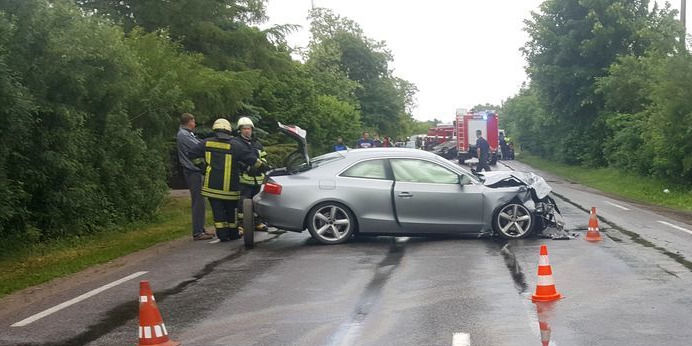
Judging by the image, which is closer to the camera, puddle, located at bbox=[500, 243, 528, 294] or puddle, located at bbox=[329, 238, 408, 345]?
puddle, located at bbox=[329, 238, 408, 345]

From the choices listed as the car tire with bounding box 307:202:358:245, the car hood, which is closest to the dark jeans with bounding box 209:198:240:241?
the car tire with bounding box 307:202:358:245

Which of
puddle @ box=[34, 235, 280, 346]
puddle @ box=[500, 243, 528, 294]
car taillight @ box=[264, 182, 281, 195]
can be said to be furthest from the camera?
car taillight @ box=[264, 182, 281, 195]

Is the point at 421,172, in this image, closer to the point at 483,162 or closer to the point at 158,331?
the point at 158,331

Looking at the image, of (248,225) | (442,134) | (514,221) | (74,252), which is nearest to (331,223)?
(248,225)

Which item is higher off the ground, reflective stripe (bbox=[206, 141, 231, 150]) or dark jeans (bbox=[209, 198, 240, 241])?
reflective stripe (bbox=[206, 141, 231, 150])

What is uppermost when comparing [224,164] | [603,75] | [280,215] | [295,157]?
[603,75]

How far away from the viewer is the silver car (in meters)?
12.0

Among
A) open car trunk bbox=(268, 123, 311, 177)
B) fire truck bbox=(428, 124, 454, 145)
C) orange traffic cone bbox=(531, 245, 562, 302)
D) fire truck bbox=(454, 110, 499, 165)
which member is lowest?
orange traffic cone bbox=(531, 245, 562, 302)

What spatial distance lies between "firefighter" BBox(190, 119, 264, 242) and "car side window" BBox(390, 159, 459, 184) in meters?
2.09

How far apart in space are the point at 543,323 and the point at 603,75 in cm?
3741

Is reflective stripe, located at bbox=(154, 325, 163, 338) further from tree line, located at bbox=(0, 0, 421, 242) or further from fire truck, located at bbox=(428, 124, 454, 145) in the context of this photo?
fire truck, located at bbox=(428, 124, 454, 145)

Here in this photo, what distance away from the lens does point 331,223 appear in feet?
39.7

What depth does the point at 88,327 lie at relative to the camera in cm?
715

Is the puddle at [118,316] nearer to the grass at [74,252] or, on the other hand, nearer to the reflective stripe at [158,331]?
the reflective stripe at [158,331]
